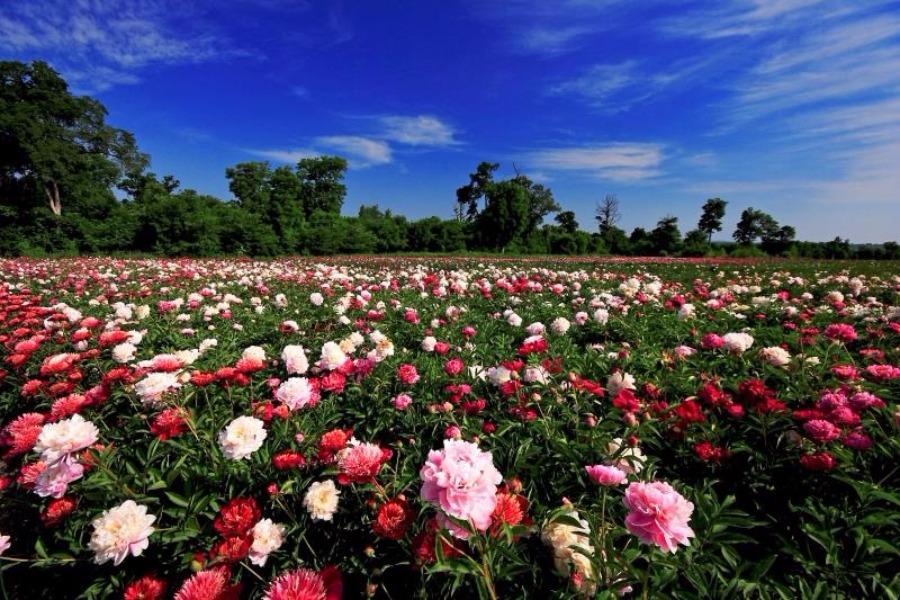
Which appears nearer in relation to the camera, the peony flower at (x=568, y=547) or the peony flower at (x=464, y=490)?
the peony flower at (x=464, y=490)

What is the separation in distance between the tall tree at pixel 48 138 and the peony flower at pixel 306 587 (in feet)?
120

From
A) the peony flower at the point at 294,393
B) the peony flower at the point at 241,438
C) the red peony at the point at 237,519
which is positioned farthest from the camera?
the peony flower at the point at 294,393

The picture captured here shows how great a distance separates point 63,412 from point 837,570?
3085 millimetres

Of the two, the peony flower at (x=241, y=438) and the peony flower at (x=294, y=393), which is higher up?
the peony flower at (x=294, y=393)

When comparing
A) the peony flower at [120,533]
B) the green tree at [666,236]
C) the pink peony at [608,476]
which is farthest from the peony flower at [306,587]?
the green tree at [666,236]

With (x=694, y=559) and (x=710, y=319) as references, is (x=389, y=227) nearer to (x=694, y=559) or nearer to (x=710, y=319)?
(x=710, y=319)

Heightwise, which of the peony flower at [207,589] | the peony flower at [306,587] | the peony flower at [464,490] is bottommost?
the peony flower at [207,589]

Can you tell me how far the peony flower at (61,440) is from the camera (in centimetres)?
139

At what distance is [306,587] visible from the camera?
0.95 meters

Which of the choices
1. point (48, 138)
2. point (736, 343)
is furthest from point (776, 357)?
point (48, 138)

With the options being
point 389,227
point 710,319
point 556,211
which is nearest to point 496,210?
point 389,227

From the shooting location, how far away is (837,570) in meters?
1.20

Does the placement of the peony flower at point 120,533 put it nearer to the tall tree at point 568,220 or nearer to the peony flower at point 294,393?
the peony flower at point 294,393

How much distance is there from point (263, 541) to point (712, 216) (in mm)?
66268
